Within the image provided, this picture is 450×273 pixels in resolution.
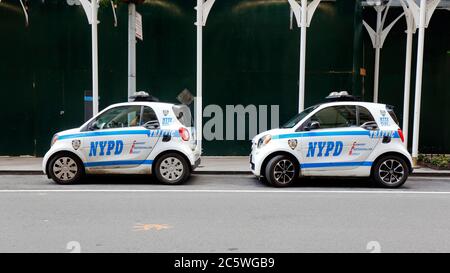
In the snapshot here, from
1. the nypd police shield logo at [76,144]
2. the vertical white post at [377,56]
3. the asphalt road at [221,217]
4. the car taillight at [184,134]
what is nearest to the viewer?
the asphalt road at [221,217]

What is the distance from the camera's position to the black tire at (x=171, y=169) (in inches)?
374

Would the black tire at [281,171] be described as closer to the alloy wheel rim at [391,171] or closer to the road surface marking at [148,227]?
the alloy wheel rim at [391,171]

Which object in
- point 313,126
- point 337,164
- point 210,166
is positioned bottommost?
point 210,166

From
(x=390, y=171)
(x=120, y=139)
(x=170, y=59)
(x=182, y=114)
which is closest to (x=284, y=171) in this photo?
(x=390, y=171)

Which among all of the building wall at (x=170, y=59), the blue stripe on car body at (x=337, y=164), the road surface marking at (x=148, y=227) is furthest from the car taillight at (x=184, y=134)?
the building wall at (x=170, y=59)

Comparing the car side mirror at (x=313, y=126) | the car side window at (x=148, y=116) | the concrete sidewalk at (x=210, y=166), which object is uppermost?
the car side window at (x=148, y=116)

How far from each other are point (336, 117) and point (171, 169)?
3377mm

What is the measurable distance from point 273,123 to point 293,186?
187 inches

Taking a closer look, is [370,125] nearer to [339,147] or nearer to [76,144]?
[339,147]

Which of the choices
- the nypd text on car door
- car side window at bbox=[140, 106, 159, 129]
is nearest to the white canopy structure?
car side window at bbox=[140, 106, 159, 129]

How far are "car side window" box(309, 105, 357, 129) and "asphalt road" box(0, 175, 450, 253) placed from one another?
4.10ft

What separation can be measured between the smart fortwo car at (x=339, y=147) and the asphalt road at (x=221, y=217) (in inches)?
13.4

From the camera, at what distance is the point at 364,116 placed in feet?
30.7

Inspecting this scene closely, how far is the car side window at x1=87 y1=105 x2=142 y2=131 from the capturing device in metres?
9.56
